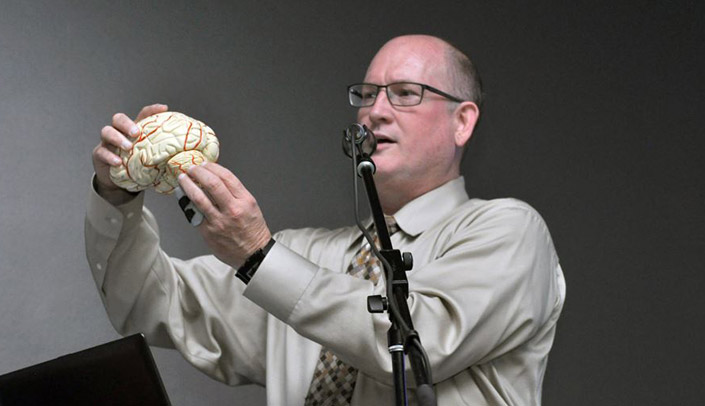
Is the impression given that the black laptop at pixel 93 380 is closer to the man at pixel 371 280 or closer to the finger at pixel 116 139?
the man at pixel 371 280

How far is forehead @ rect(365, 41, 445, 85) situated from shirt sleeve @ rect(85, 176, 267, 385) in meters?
0.57

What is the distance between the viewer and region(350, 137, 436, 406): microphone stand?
1.21 meters

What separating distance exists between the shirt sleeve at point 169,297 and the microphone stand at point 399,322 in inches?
25.3

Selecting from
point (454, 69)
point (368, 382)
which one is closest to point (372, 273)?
point (368, 382)

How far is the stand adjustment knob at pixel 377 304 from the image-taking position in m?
1.38

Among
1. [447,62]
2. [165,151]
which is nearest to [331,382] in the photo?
[165,151]

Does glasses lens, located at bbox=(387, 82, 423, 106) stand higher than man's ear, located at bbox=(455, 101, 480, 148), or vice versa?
glasses lens, located at bbox=(387, 82, 423, 106)

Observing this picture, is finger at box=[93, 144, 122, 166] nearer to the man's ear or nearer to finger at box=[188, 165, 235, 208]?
finger at box=[188, 165, 235, 208]

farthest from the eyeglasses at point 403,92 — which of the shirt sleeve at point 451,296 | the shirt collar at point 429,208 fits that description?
the shirt sleeve at point 451,296

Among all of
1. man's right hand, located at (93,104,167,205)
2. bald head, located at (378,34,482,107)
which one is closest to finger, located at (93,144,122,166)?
man's right hand, located at (93,104,167,205)

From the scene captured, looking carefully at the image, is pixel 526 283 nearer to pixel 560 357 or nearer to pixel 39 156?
pixel 560 357

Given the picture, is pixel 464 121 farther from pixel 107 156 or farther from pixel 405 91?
pixel 107 156

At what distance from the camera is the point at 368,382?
6.28 feet

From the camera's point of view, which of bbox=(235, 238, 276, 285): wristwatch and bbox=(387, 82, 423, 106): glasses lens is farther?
bbox=(387, 82, 423, 106): glasses lens
